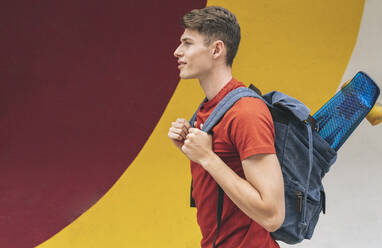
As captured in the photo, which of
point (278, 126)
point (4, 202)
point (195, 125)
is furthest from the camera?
point (4, 202)

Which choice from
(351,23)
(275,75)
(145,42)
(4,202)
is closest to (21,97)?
(4,202)

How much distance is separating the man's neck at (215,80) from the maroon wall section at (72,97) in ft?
4.12

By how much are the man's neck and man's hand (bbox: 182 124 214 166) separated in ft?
0.65

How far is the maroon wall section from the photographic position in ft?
8.29

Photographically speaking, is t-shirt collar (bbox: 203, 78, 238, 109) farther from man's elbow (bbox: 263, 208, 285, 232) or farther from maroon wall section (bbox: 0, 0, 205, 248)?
maroon wall section (bbox: 0, 0, 205, 248)

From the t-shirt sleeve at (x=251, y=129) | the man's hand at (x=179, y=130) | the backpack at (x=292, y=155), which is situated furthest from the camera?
the man's hand at (x=179, y=130)

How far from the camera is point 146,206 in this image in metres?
2.58

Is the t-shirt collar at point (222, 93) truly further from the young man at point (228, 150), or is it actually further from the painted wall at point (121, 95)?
the painted wall at point (121, 95)

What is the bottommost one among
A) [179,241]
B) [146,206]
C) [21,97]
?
[179,241]

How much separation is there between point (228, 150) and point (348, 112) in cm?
43

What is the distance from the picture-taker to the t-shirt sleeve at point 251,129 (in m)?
1.13

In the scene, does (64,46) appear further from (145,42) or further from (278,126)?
(278,126)

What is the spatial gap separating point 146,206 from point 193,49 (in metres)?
1.47

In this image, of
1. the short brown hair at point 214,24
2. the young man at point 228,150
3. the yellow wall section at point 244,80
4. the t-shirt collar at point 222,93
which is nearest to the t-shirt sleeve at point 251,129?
the young man at point 228,150
